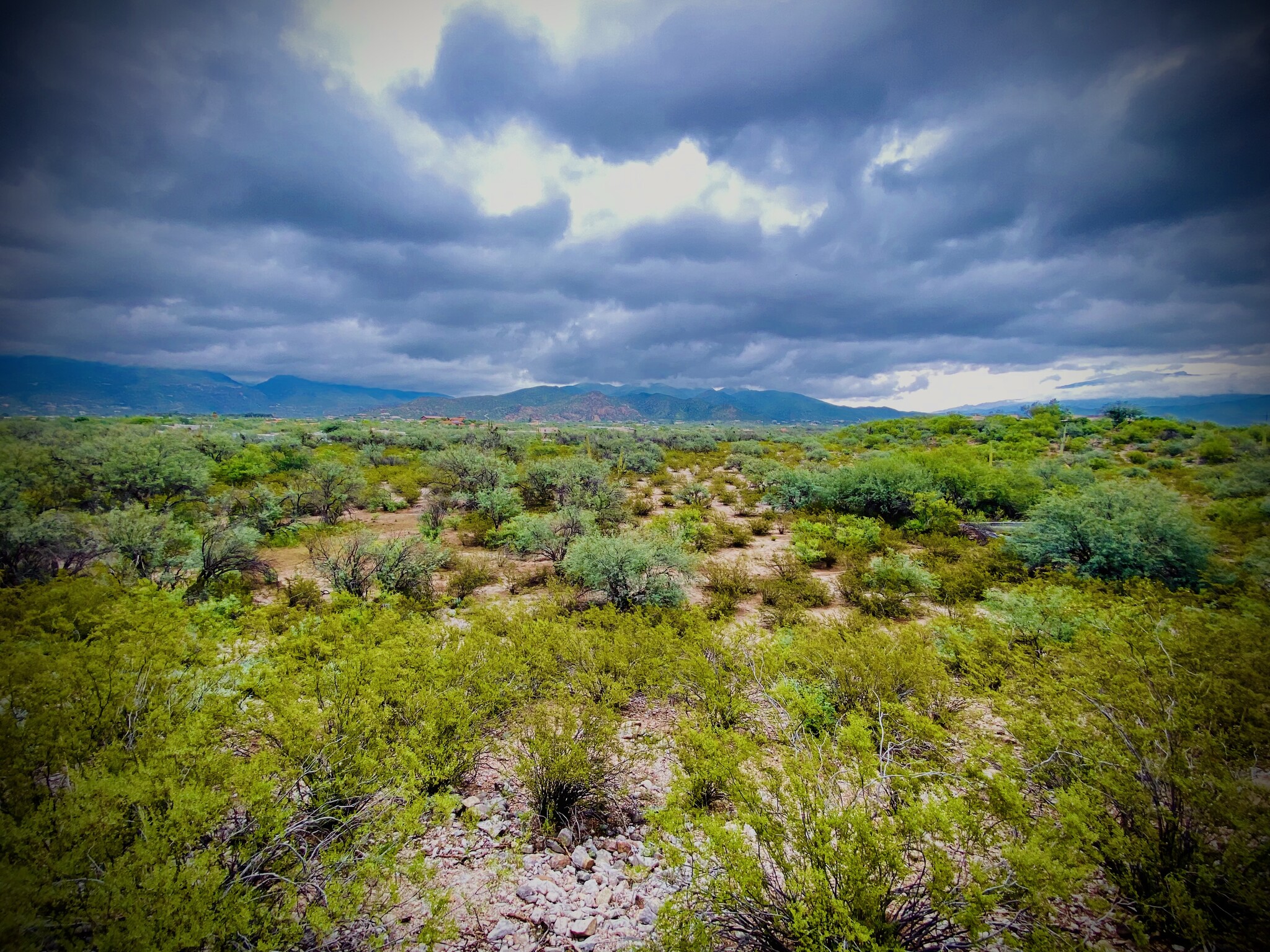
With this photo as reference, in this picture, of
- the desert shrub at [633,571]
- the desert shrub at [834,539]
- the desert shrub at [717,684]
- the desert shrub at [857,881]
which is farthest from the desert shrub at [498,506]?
the desert shrub at [857,881]

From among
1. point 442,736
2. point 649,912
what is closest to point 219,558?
point 442,736

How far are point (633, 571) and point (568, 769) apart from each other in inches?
210

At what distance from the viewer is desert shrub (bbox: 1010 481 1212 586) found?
851 centimetres

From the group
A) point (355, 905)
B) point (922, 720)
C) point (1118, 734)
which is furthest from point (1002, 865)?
point (355, 905)

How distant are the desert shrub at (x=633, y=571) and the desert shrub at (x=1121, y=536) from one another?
28.2 feet

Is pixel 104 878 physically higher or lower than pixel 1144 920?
higher

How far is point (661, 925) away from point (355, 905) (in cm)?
221

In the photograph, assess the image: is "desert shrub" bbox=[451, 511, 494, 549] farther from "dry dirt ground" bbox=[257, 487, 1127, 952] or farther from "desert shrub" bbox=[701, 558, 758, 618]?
"dry dirt ground" bbox=[257, 487, 1127, 952]

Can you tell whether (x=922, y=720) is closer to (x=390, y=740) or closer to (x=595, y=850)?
(x=595, y=850)

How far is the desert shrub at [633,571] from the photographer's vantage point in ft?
31.4

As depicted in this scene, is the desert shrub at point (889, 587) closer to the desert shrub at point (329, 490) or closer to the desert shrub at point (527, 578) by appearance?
the desert shrub at point (527, 578)

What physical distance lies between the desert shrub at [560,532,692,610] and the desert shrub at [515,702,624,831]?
4.43 meters

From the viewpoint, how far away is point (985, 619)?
744cm

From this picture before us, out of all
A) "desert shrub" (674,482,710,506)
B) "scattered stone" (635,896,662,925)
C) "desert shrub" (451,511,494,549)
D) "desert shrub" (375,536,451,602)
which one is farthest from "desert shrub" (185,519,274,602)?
"desert shrub" (674,482,710,506)
